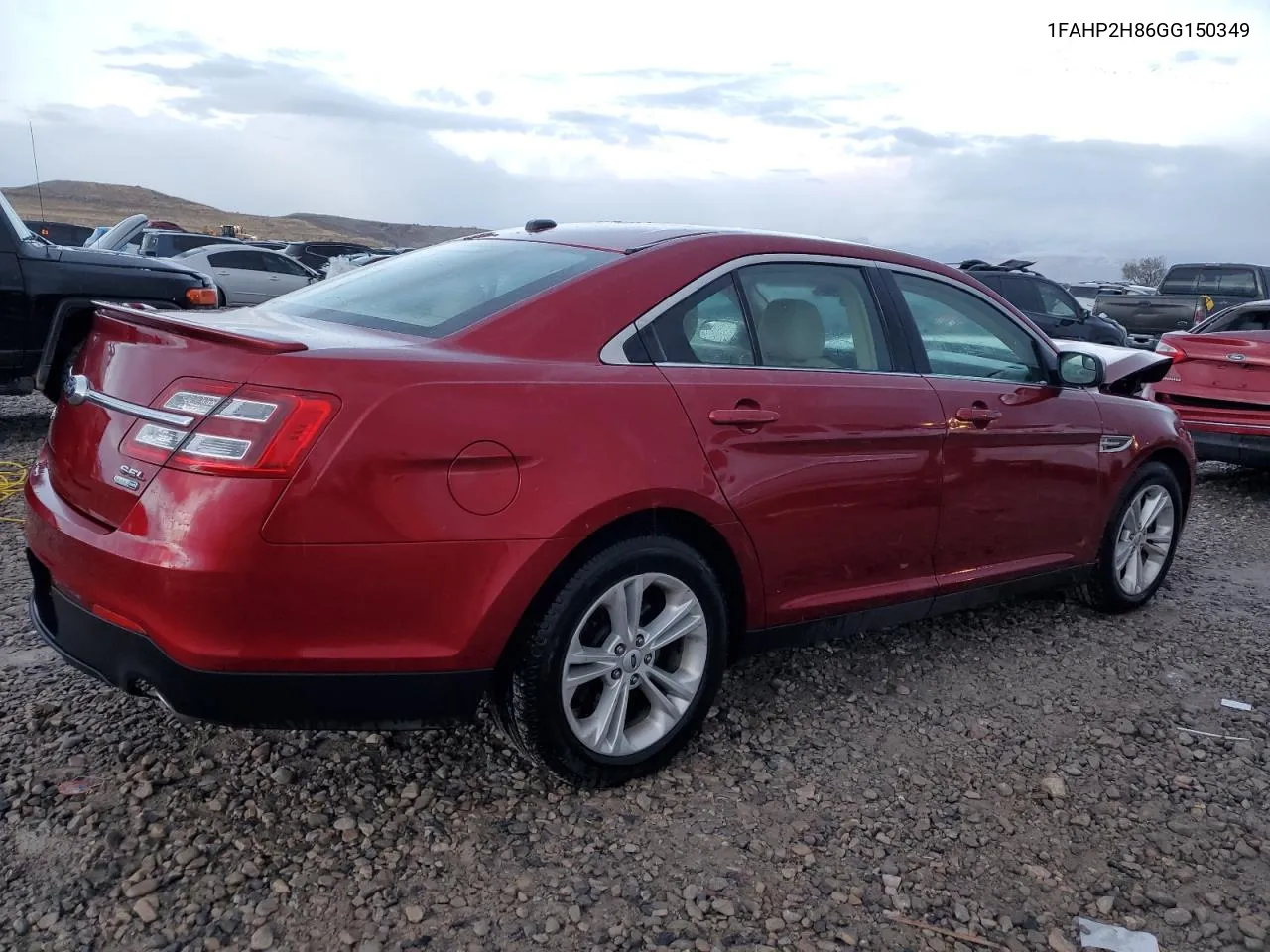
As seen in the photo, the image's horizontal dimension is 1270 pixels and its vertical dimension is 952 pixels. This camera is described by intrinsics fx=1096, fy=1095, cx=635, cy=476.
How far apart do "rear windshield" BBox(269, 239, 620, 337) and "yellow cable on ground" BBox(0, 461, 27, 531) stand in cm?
301

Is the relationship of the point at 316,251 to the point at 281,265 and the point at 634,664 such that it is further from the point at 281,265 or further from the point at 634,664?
the point at 634,664

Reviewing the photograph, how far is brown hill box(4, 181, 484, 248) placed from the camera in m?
91.6

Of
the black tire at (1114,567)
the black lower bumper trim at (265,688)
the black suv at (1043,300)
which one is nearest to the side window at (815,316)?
the black lower bumper trim at (265,688)

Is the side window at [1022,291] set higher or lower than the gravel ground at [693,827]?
higher

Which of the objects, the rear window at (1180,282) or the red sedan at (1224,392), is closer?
the red sedan at (1224,392)

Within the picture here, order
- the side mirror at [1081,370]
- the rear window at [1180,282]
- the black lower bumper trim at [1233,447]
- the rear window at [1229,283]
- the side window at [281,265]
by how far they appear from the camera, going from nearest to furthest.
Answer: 1. the side mirror at [1081,370]
2. the black lower bumper trim at [1233,447]
3. the rear window at [1229,283]
4. the rear window at [1180,282]
5. the side window at [281,265]

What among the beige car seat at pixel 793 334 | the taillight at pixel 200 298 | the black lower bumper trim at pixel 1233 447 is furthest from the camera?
the taillight at pixel 200 298

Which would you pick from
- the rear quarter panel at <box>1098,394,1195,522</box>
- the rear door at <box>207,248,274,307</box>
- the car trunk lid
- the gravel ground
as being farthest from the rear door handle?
the rear door at <box>207,248,274,307</box>

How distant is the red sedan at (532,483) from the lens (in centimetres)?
246

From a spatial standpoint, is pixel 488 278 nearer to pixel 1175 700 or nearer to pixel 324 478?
pixel 324 478

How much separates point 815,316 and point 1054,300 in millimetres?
11444

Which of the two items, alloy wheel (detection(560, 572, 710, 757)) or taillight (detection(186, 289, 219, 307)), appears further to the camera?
taillight (detection(186, 289, 219, 307))

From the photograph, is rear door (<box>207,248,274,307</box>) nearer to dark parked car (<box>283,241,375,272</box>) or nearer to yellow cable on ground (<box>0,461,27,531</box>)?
dark parked car (<box>283,241,375,272</box>)

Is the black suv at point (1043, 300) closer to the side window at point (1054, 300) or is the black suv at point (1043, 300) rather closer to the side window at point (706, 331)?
the side window at point (1054, 300)
